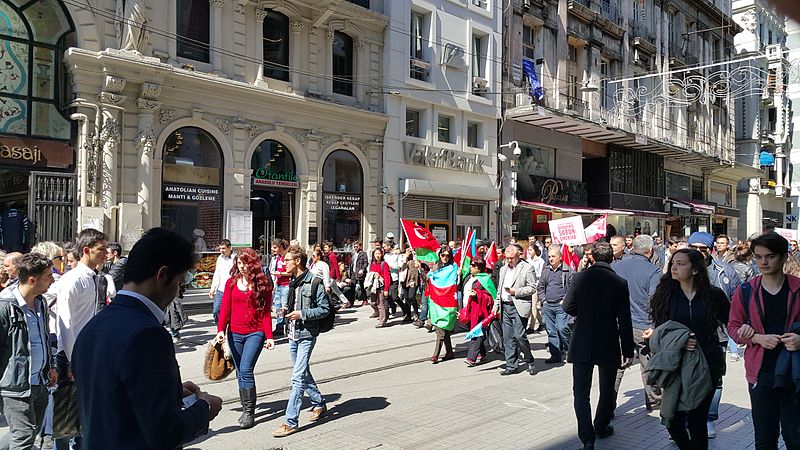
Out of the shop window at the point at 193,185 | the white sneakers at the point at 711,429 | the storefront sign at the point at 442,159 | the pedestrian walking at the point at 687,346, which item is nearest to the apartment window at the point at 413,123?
the storefront sign at the point at 442,159

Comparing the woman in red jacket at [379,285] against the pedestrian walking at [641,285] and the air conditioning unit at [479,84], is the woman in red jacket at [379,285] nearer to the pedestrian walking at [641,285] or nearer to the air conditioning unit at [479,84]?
the pedestrian walking at [641,285]

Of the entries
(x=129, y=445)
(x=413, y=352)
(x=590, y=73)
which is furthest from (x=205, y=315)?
(x=590, y=73)

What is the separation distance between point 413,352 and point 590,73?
22.2 meters

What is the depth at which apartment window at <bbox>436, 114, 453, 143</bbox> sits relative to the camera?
24.0m

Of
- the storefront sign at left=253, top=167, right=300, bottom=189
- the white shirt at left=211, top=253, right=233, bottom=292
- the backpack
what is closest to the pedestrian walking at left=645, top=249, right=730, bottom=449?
the backpack

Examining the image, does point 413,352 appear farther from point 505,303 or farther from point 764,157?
point 764,157

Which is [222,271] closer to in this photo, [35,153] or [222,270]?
[222,270]

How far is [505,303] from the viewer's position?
396 inches

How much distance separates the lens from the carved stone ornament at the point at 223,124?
17.2 m

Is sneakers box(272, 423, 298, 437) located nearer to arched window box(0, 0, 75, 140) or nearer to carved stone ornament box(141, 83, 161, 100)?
carved stone ornament box(141, 83, 161, 100)

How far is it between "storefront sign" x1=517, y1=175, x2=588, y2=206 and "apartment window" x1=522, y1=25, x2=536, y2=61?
5.24 meters

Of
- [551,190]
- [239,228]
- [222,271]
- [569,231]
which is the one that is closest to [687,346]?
[222,271]

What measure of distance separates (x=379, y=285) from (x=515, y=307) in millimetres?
5735

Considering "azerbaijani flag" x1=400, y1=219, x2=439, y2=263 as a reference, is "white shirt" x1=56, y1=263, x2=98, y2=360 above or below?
below
